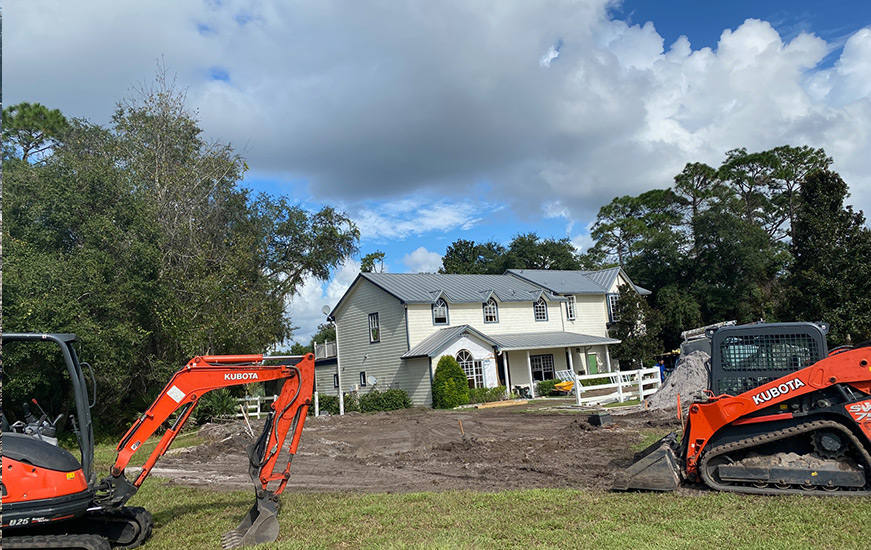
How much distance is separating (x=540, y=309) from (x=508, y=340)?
444cm

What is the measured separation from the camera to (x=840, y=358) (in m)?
7.80

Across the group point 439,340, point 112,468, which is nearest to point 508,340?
point 439,340

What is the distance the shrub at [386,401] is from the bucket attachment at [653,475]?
2189cm

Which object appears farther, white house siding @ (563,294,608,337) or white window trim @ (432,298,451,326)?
white house siding @ (563,294,608,337)

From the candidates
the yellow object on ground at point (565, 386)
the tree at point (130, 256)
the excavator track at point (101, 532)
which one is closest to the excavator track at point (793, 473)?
the excavator track at point (101, 532)

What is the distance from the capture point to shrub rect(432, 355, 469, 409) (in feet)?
95.9

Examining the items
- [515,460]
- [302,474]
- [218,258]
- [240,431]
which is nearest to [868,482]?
[515,460]

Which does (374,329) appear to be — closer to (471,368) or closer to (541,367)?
(471,368)

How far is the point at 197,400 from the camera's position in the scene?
24.6ft

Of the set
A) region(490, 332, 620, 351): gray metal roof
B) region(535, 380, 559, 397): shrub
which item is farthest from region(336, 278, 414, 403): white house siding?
region(535, 380, 559, 397): shrub

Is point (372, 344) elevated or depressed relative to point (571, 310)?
depressed

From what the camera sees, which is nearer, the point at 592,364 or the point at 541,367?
the point at 541,367

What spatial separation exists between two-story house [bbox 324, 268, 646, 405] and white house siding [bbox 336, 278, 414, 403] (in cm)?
5

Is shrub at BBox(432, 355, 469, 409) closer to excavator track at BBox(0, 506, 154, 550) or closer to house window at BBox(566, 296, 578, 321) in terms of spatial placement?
house window at BBox(566, 296, 578, 321)
